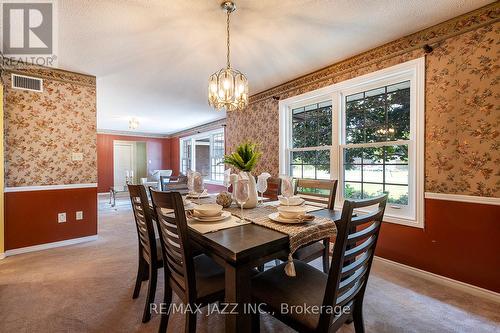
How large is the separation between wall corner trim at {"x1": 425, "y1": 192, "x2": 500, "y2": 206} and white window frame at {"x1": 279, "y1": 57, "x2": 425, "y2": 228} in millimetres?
92

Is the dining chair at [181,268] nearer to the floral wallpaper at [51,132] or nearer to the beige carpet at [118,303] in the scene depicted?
the beige carpet at [118,303]

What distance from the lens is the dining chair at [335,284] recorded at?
96 centimetres

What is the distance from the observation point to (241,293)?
1025 millimetres

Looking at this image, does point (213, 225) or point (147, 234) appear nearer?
point (213, 225)

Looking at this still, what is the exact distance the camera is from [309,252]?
1.78m

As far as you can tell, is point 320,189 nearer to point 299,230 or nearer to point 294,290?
point 299,230

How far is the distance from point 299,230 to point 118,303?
1598 millimetres

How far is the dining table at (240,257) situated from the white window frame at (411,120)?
1811 mm

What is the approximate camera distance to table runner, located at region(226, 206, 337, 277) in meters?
1.16

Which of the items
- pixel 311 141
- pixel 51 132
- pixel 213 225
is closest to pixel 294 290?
pixel 213 225

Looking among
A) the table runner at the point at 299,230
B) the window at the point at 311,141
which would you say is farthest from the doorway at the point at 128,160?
the table runner at the point at 299,230

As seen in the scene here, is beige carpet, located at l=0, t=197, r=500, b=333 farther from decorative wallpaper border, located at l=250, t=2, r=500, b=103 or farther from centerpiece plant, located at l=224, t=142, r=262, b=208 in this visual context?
decorative wallpaper border, located at l=250, t=2, r=500, b=103

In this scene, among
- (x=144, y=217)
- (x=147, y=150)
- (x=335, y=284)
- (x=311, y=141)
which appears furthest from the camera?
(x=147, y=150)

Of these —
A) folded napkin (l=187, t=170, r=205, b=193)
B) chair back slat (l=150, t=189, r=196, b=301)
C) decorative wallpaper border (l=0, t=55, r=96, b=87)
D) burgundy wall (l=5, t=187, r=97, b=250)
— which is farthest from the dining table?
decorative wallpaper border (l=0, t=55, r=96, b=87)
